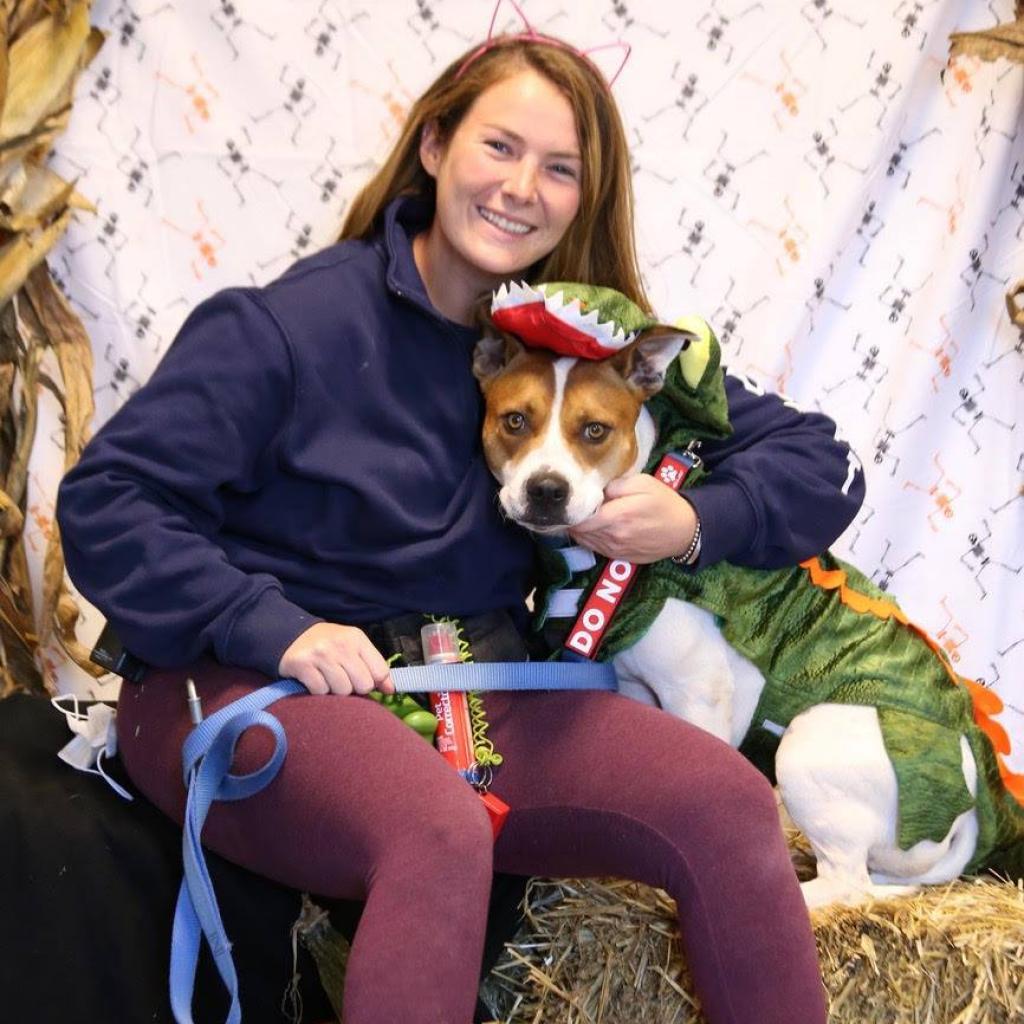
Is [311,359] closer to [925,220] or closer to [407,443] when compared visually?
[407,443]

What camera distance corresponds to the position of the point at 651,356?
168 cm

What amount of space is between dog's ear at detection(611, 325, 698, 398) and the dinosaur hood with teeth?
1cm

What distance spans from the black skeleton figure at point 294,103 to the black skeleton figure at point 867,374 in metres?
1.08

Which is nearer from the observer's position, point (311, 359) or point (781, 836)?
point (781, 836)

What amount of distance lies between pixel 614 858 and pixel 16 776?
2.46ft

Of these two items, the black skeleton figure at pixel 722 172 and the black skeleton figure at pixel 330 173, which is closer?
the black skeleton figure at pixel 330 173

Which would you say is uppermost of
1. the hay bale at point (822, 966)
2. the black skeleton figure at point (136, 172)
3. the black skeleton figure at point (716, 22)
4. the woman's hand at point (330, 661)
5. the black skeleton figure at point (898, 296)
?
the black skeleton figure at point (716, 22)

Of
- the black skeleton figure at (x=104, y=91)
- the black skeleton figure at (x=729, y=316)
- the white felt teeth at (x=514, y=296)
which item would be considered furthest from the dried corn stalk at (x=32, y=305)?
the black skeleton figure at (x=729, y=316)

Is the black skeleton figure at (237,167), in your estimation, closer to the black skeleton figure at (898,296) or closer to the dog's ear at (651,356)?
the dog's ear at (651,356)

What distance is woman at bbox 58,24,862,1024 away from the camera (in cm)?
131

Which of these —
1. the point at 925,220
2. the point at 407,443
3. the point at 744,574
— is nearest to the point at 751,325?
the point at 925,220

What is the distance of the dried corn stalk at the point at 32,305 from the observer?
1914mm

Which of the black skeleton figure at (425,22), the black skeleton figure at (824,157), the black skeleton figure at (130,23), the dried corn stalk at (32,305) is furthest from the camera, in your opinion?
the black skeleton figure at (824,157)

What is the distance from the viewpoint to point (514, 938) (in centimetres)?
160
